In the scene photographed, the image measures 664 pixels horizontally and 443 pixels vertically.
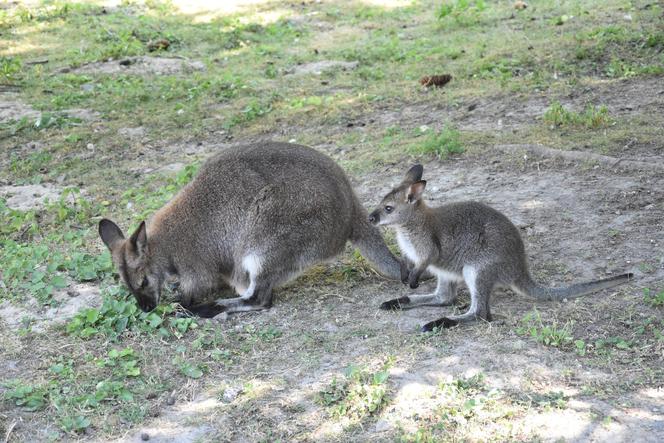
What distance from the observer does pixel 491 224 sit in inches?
193

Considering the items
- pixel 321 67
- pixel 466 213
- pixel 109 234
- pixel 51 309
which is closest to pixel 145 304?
pixel 109 234

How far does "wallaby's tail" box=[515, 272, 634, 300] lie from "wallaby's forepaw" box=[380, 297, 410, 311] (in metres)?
0.66

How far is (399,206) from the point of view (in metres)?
5.14

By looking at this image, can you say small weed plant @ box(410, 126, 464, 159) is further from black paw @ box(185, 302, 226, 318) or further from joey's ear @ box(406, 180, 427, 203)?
black paw @ box(185, 302, 226, 318)

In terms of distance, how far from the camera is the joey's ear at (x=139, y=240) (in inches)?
193

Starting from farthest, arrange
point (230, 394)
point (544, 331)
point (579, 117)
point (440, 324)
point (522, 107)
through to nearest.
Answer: point (522, 107), point (579, 117), point (440, 324), point (544, 331), point (230, 394)

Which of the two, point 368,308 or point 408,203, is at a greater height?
point 408,203

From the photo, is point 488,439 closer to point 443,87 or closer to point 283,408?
point 283,408

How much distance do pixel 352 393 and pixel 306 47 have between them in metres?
8.44

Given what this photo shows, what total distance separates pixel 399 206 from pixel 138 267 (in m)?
1.60

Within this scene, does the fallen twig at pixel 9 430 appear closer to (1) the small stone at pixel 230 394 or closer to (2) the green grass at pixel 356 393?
(1) the small stone at pixel 230 394

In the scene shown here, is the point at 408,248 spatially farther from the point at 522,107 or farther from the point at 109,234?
the point at 522,107

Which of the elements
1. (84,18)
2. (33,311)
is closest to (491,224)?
(33,311)

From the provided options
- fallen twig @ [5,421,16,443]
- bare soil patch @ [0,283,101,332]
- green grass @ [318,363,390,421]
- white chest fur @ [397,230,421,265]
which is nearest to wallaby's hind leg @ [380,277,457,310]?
white chest fur @ [397,230,421,265]
